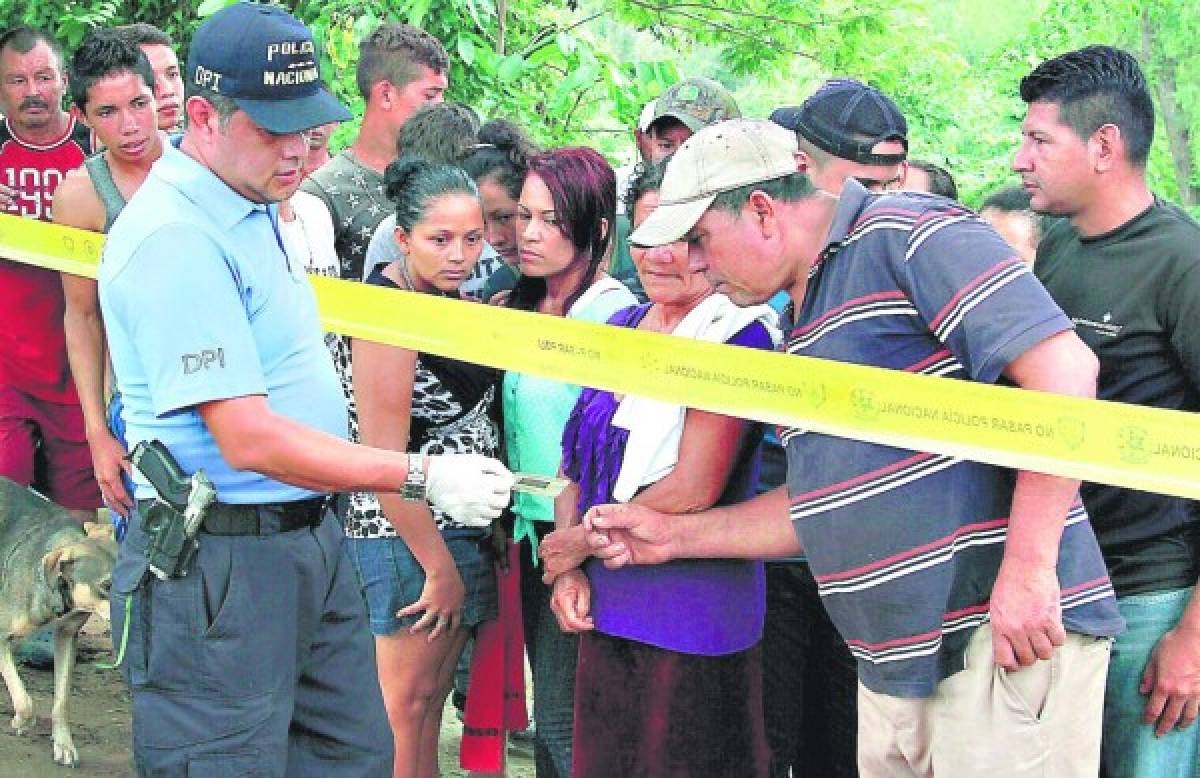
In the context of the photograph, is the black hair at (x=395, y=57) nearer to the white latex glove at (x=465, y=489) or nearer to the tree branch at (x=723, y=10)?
the white latex glove at (x=465, y=489)

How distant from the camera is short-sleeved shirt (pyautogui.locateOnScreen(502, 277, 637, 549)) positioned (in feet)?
13.5

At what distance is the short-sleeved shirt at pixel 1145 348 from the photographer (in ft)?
10.1

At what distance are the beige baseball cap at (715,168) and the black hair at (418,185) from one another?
4.18 feet

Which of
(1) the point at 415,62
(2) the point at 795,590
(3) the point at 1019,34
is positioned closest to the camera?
(2) the point at 795,590

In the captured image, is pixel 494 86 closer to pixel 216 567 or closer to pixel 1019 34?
pixel 216 567

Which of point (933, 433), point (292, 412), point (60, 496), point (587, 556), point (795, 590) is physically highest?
point (933, 433)

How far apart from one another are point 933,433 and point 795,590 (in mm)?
1288

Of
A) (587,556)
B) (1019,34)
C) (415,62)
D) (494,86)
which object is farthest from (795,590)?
(1019,34)

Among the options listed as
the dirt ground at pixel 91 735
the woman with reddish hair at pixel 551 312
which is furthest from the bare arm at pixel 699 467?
the dirt ground at pixel 91 735

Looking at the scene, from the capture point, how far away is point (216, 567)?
3.22 m

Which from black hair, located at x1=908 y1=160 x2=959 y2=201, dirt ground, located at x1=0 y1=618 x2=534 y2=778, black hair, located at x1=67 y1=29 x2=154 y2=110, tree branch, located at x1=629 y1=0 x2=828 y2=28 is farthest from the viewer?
tree branch, located at x1=629 y1=0 x2=828 y2=28

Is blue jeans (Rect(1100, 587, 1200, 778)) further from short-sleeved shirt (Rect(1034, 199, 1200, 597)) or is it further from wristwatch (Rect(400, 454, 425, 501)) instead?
wristwatch (Rect(400, 454, 425, 501))

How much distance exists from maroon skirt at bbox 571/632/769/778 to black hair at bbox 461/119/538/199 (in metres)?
1.79

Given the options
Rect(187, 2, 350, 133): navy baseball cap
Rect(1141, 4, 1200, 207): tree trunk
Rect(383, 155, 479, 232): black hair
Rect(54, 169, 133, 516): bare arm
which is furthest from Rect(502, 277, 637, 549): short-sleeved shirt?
Rect(1141, 4, 1200, 207): tree trunk
